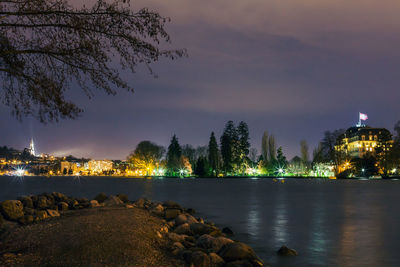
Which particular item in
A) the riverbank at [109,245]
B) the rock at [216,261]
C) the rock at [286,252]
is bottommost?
the rock at [286,252]

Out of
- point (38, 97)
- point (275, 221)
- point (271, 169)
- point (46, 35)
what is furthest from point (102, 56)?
point (271, 169)

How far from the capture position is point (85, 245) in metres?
10.5

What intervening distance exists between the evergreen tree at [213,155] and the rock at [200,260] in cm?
13584

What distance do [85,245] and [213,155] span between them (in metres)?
141

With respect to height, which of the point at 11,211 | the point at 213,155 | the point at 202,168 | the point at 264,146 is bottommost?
the point at 11,211

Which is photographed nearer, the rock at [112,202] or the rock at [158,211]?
the rock at [158,211]

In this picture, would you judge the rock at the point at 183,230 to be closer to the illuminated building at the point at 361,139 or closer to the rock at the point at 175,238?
the rock at the point at 175,238

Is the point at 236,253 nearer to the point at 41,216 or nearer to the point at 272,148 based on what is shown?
the point at 41,216

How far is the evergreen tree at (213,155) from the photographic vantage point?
5793 inches

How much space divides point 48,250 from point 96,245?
4.09 ft

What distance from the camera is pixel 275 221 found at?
27422 mm

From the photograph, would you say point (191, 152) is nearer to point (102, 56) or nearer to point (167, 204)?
point (167, 204)

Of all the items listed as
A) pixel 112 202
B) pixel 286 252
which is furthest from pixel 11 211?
pixel 286 252

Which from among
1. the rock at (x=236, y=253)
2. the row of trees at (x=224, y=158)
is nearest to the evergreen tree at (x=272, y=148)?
the row of trees at (x=224, y=158)
